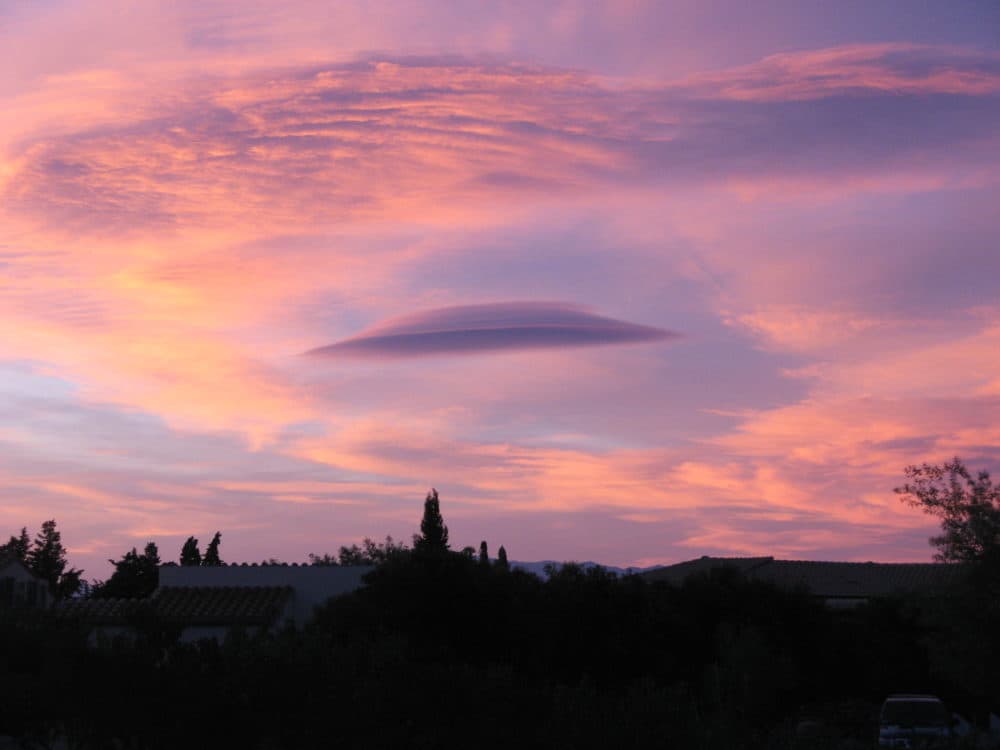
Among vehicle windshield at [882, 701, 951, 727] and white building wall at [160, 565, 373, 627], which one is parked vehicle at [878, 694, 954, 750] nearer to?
vehicle windshield at [882, 701, 951, 727]

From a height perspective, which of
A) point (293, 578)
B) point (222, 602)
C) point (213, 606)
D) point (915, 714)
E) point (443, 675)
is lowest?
point (915, 714)

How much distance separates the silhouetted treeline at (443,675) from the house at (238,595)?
761cm

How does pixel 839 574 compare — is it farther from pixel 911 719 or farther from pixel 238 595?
pixel 911 719

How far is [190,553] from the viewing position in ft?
286

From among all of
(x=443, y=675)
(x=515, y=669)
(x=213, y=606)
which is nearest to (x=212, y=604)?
(x=213, y=606)

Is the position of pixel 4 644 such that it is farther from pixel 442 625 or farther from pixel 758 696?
pixel 758 696

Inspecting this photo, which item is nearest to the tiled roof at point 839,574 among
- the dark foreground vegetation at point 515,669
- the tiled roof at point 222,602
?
the dark foreground vegetation at point 515,669

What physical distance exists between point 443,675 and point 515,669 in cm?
1694

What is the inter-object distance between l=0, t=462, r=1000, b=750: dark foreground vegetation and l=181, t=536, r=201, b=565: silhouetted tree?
53081 millimetres

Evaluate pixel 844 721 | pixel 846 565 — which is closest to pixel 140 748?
pixel 844 721

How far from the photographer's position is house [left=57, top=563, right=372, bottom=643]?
4141 cm

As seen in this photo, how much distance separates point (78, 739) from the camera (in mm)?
16594

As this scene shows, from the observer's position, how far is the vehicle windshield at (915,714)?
2675 cm

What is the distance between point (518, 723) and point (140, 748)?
5.26 m
